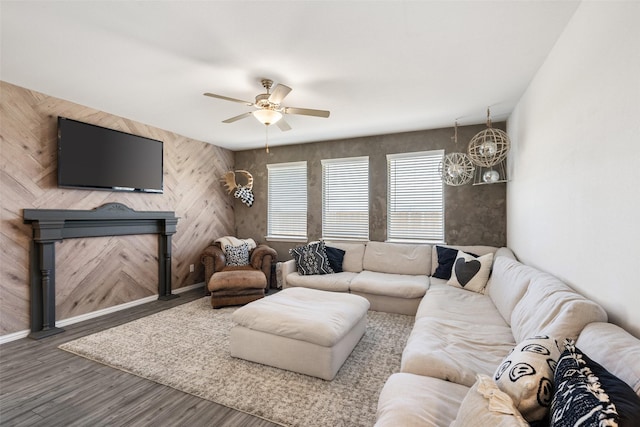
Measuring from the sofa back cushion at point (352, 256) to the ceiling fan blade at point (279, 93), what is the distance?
8.72ft

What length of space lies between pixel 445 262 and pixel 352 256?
1.37 m

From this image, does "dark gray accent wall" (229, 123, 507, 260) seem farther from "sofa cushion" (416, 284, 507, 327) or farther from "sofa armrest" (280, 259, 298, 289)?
"sofa cushion" (416, 284, 507, 327)

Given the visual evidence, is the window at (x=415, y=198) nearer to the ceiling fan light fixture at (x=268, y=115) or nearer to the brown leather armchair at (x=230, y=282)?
the brown leather armchair at (x=230, y=282)

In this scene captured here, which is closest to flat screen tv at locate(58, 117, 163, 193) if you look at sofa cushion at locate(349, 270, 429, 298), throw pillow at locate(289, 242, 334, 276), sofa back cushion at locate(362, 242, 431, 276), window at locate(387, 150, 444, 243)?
throw pillow at locate(289, 242, 334, 276)

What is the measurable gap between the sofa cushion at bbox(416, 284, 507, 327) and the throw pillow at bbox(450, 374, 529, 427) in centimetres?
137

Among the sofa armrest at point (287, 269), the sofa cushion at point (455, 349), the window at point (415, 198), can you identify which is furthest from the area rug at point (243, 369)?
the window at point (415, 198)

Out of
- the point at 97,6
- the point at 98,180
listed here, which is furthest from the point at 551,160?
the point at 98,180

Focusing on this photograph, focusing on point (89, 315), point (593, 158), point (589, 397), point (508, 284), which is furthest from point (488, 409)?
point (89, 315)

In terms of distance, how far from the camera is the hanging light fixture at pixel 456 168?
3.83 meters

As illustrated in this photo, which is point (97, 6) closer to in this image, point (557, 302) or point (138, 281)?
point (557, 302)

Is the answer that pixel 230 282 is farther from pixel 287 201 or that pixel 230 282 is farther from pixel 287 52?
pixel 287 52

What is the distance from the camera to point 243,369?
2.43 meters

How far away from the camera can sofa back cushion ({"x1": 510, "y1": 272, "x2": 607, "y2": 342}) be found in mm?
1395

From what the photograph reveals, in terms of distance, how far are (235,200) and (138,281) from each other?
2432 millimetres
